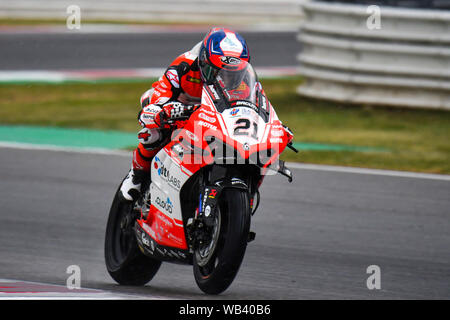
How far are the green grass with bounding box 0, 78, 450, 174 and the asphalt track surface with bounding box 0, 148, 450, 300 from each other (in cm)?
106

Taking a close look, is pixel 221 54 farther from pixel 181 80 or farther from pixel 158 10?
pixel 158 10

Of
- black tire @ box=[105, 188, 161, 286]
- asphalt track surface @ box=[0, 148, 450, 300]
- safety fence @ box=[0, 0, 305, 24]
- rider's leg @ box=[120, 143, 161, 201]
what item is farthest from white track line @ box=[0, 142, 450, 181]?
safety fence @ box=[0, 0, 305, 24]

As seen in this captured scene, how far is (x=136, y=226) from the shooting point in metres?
5.69

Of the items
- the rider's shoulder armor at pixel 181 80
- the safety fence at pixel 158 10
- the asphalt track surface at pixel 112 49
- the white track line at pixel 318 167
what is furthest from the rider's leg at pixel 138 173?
the safety fence at pixel 158 10

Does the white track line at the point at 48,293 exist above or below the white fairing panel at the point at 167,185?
below

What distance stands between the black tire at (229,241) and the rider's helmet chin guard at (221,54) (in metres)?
0.71

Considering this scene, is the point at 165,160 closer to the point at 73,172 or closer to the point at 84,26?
the point at 73,172

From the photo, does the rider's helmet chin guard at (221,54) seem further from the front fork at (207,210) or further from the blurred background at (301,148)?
the blurred background at (301,148)

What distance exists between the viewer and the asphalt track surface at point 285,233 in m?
5.66

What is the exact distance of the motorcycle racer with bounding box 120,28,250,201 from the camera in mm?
5070

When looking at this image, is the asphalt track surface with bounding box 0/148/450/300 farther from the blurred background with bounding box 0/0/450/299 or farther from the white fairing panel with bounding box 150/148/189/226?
the white fairing panel with bounding box 150/148/189/226

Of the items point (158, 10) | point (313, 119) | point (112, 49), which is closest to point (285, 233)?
point (313, 119)

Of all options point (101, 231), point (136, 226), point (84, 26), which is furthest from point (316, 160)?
point (84, 26)

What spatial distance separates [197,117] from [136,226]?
1032 mm
